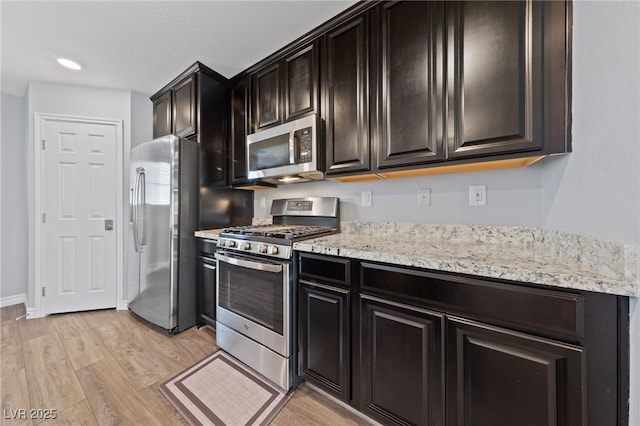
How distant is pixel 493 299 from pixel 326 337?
874 millimetres

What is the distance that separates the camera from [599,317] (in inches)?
30.2

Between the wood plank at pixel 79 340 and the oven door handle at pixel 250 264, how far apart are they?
48.6 inches

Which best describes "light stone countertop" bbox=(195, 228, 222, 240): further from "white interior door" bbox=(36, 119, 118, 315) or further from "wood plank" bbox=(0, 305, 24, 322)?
"wood plank" bbox=(0, 305, 24, 322)

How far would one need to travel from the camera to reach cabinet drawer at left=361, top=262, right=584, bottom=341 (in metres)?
0.81

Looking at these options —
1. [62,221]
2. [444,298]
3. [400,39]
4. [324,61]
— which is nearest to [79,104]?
[62,221]

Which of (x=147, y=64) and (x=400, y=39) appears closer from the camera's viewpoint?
(x=400, y=39)

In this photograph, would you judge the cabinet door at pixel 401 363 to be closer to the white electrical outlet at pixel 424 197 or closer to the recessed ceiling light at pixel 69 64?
the white electrical outlet at pixel 424 197

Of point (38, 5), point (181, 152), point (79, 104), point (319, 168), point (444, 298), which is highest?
point (38, 5)

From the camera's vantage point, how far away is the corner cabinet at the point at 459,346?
0.78m

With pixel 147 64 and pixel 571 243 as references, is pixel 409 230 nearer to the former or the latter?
pixel 571 243

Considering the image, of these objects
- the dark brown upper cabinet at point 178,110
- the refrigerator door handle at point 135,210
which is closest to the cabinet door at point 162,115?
the dark brown upper cabinet at point 178,110

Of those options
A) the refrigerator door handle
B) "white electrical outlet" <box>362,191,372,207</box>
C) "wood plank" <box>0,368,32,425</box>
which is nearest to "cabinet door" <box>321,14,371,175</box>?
"white electrical outlet" <box>362,191,372,207</box>

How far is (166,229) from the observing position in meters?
2.22

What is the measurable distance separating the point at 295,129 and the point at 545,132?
4.76 ft
